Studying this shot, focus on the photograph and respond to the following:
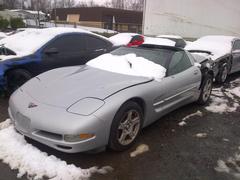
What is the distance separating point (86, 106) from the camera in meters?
2.85

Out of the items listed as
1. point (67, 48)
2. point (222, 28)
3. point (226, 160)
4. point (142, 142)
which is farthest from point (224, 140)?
point (222, 28)

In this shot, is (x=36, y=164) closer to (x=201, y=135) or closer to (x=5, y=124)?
(x=5, y=124)

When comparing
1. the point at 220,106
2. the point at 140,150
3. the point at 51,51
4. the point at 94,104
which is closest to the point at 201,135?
the point at 140,150

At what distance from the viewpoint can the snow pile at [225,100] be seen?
201 inches

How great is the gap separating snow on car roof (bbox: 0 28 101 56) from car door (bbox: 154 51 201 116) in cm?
281

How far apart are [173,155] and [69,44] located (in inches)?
144

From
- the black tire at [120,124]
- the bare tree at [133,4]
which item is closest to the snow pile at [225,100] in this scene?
the black tire at [120,124]

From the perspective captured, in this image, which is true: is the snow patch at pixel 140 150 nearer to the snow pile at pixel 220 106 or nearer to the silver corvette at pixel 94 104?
the silver corvette at pixel 94 104

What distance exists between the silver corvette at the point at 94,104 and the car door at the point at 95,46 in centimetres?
194

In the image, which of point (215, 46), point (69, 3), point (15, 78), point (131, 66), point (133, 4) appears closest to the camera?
point (131, 66)

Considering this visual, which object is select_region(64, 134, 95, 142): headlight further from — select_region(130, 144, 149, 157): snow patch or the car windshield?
the car windshield

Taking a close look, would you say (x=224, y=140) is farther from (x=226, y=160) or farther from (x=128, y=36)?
(x=128, y=36)

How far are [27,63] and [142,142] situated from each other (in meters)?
2.92

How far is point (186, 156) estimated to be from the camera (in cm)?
326
